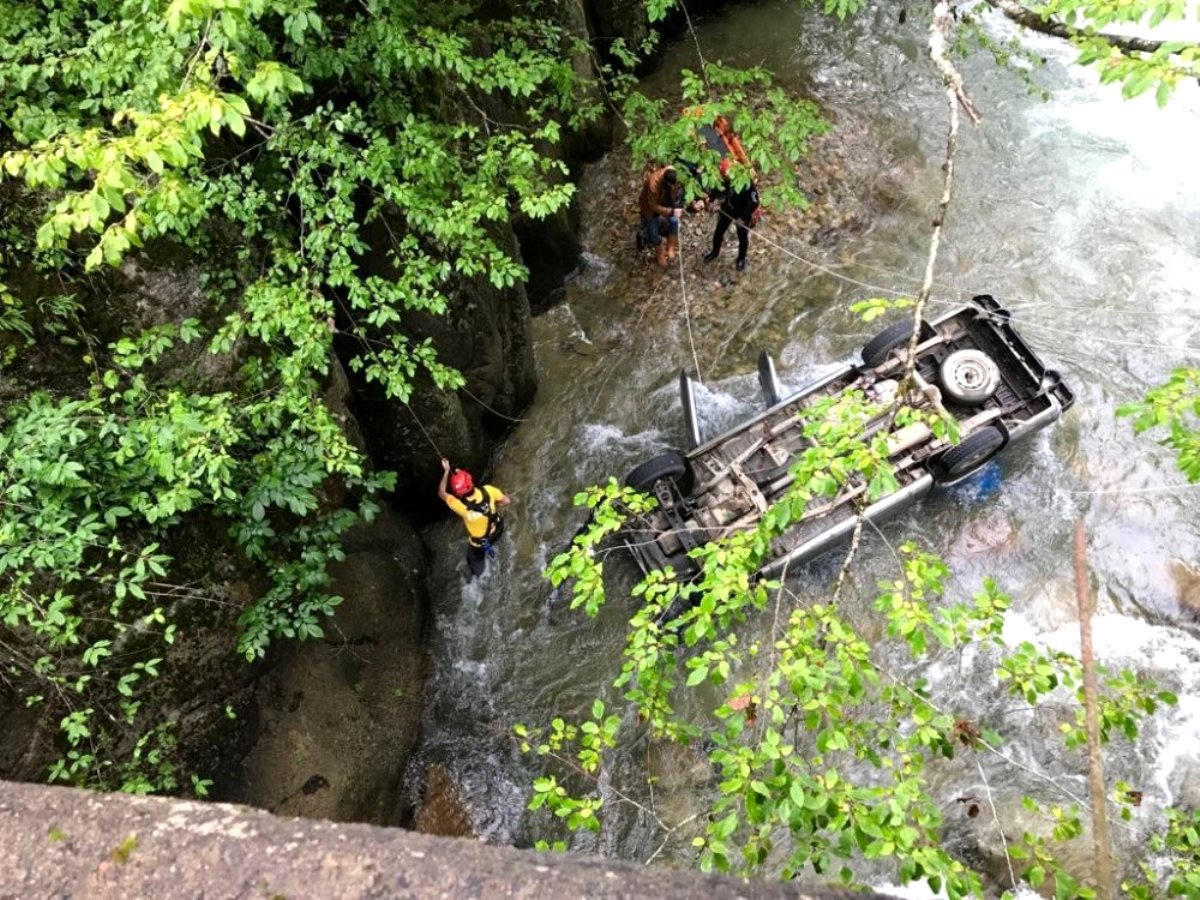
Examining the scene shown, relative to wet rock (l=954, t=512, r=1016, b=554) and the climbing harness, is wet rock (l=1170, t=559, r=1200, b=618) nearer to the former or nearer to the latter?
wet rock (l=954, t=512, r=1016, b=554)

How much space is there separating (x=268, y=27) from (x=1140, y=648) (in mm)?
8860

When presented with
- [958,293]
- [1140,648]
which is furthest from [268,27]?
[1140,648]

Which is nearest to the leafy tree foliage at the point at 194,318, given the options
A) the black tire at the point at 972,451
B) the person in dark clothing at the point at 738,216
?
the person in dark clothing at the point at 738,216

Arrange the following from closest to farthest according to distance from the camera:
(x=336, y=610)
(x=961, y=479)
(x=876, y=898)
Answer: (x=876, y=898) < (x=336, y=610) < (x=961, y=479)

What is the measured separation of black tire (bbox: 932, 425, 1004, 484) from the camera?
6895mm

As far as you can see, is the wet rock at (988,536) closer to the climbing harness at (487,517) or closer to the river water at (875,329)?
the river water at (875,329)

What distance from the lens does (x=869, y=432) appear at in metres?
6.95

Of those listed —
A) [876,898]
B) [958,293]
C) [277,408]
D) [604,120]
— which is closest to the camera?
[876,898]

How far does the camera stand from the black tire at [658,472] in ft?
22.3

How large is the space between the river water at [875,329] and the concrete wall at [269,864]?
4.49 m

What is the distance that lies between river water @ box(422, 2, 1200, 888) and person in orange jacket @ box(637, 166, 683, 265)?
39 cm

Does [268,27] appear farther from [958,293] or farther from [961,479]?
[958,293]

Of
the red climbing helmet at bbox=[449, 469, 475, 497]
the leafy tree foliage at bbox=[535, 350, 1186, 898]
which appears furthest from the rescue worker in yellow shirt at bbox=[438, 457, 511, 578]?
the leafy tree foliage at bbox=[535, 350, 1186, 898]

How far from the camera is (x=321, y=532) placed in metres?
5.24
